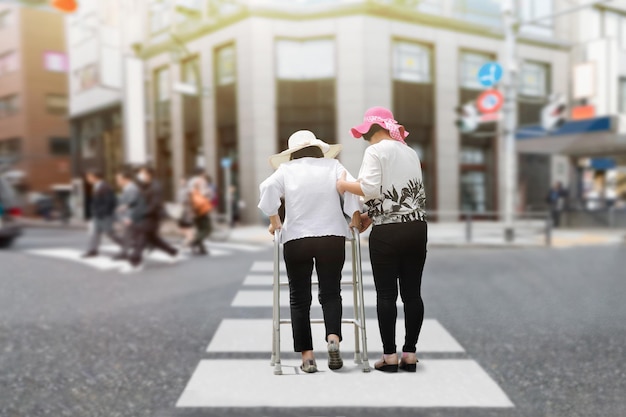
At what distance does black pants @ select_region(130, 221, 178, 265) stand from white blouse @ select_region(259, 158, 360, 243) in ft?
35.2

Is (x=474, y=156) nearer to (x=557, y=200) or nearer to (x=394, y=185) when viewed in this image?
(x=394, y=185)

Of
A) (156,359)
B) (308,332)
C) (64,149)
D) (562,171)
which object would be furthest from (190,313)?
(64,149)

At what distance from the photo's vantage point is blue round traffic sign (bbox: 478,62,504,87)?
1703 millimetres

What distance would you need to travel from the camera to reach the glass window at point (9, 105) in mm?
50156

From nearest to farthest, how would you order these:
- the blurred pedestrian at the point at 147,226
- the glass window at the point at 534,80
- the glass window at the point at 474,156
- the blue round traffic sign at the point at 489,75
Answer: the blue round traffic sign at the point at 489,75
the glass window at the point at 474,156
the blurred pedestrian at the point at 147,226
the glass window at the point at 534,80

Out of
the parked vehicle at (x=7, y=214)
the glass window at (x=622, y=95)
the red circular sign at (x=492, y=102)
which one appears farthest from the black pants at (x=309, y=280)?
the glass window at (x=622, y=95)

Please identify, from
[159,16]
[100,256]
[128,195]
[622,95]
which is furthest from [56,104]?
[159,16]

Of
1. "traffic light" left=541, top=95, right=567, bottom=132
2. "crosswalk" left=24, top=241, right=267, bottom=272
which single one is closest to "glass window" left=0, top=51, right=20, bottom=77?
"crosswalk" left=24, top=241, right=267, bottom=272

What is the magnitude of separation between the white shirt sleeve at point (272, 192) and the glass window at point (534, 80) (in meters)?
19.6

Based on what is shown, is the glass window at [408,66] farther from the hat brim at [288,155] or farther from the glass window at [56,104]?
the glass window at [56,104]

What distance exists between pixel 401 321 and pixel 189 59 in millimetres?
2082

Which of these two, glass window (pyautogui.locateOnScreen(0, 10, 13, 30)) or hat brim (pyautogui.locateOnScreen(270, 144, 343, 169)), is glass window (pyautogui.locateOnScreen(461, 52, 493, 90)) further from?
glass window (pyautogui.locateOnScreen(0, 10, 13, 30))

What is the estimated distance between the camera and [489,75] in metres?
1.71

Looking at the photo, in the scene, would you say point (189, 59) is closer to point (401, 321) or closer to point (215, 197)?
point (215, 197)
